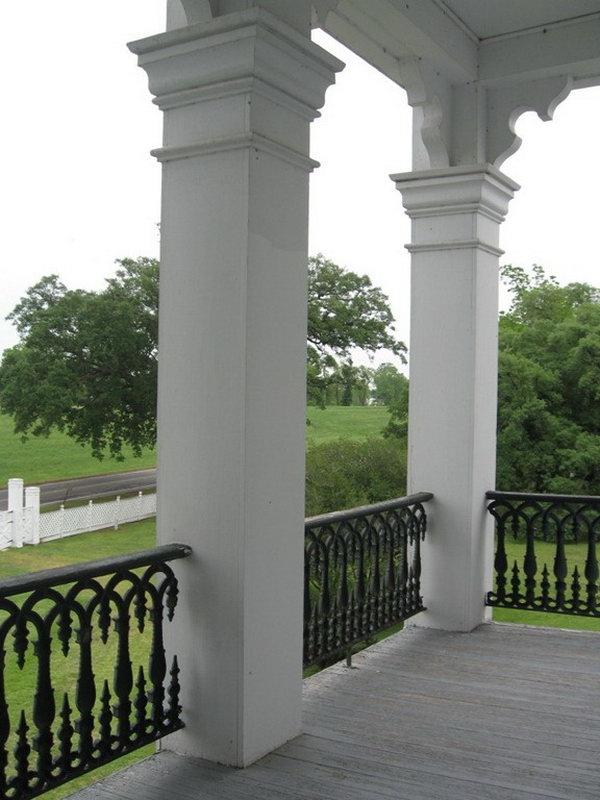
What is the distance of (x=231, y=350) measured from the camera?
2607 millimetres

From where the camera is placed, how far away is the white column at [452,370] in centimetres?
452

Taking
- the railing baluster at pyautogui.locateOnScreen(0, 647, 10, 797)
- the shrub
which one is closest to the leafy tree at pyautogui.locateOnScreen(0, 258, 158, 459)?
the shrub

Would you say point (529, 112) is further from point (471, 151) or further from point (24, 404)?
point (24, 404)

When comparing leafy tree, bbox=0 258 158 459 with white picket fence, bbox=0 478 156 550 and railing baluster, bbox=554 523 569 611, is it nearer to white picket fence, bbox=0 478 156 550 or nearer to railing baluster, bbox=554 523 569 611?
white picket fence, bbox=0 478 156 550

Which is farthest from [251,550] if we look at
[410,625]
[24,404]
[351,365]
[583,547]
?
[583,547]

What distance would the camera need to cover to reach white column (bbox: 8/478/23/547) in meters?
5.39

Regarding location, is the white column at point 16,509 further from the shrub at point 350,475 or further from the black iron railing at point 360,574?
the shrub at point 350,475

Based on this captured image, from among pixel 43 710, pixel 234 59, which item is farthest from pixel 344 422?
pixel 43 710

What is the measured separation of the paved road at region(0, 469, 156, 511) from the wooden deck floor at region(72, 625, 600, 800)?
3326 millimetres

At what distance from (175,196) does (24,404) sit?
399 centimetres

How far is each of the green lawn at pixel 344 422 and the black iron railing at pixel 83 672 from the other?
21.0 feet

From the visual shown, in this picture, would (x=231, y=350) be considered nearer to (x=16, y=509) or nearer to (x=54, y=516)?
(x=16, y=509)

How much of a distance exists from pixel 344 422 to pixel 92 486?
154 inches

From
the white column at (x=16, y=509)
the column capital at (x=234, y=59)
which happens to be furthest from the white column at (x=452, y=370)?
the white column at (x=16, y=509)
